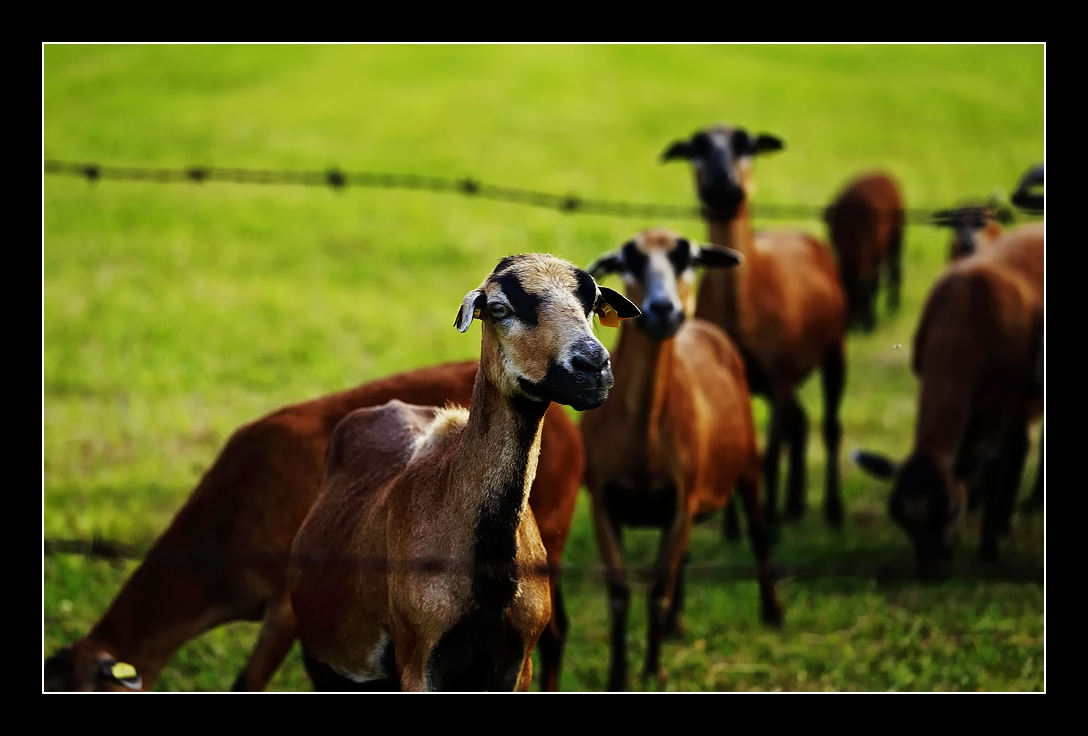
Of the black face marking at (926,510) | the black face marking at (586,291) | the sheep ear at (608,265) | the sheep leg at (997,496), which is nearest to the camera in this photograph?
the black face marking at (586,291)

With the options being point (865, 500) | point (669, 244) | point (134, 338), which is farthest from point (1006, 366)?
point (134, 338)

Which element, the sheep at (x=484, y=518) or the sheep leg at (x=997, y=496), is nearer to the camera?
the sheep at (x=484, y=518)

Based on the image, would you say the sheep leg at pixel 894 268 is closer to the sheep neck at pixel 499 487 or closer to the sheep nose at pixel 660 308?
the sheep nose at pixel 660 308

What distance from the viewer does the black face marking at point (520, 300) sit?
4492 mm

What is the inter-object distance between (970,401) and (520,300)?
19.3 ft

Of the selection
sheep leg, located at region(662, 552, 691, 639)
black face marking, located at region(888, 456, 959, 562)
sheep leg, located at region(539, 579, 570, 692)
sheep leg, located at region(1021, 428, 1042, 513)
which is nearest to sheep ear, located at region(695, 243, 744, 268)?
sheep leg, located at region(662, 552, 691, 639)

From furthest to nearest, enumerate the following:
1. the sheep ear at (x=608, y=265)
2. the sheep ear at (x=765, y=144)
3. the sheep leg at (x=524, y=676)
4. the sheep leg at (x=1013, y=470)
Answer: the sheep ear at (x=765, y=144) < the sheep leg at (x=1013, y=470) < the sheep ear at (x=608, y=265) < the sheep leg at (x=524, y=676)

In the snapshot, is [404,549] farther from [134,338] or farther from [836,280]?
[134,338]

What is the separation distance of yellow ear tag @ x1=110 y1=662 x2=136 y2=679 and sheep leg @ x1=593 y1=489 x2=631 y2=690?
2.53m

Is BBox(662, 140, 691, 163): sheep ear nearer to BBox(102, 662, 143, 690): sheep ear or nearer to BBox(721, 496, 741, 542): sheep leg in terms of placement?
BBox(721, 496, 741, 542): sheep leg

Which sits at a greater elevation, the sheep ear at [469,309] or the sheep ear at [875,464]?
the sheep ear at [469,309]

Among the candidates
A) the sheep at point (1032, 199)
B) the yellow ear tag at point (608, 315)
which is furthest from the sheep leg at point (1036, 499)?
the yellow ear tag at point (608, 315)

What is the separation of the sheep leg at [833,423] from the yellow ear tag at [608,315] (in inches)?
249

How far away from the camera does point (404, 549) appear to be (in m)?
4.90
